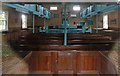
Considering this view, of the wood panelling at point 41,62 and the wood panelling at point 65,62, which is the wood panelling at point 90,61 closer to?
the wood panelling at point 65,62

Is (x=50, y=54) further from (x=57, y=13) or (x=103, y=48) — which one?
(x=57, y=13)

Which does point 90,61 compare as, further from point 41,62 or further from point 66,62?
point 41,62

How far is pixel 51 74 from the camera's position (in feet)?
15.0

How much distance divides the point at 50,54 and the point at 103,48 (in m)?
1.39

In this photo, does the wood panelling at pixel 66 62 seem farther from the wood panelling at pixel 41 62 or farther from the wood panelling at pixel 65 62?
the wood panelling at pixel 41 62

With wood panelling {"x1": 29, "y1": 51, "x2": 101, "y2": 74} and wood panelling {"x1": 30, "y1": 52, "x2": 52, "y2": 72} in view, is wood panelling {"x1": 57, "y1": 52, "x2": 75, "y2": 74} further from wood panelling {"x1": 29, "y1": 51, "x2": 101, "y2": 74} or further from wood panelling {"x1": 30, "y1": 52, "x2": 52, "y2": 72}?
wood panelling {"x1": 30, "y1": 52, "x2": 52, "y2": 72}

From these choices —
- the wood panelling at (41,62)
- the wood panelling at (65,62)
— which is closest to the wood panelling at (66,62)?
the wood panelling at (65,62)

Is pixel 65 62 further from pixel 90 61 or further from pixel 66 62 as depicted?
pixel 90 61

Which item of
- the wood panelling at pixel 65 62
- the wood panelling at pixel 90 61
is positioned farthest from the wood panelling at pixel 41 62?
the wood panelling at pixel 90 61

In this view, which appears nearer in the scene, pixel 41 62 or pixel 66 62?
pixel 66 62

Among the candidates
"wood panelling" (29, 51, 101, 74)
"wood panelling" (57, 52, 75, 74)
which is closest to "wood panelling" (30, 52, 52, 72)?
"wood panelling" (29, 51, 101, 74)

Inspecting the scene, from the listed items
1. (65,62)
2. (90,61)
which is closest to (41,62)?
(65,62)

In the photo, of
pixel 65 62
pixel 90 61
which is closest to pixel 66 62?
pixel 65 62

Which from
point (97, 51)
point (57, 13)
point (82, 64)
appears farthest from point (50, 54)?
point (57, 13)
